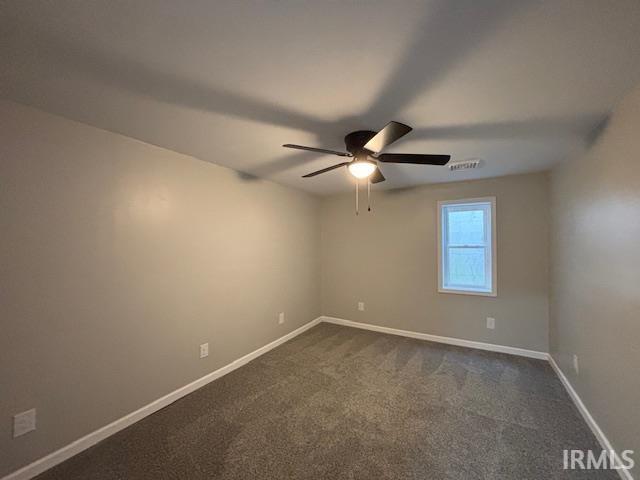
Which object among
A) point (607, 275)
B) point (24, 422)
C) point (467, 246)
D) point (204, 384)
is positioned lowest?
point (204, 384)

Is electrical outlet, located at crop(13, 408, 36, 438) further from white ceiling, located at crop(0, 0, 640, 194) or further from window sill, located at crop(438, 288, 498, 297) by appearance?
window sill, located at crop(438, 288, 498, 297)

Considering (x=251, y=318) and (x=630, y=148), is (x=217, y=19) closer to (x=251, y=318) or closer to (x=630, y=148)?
(x=630, y=148)

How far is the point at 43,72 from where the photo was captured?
4.20 ft

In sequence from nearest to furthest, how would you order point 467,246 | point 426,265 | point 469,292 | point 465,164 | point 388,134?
point 388,134 → point 465,164 → point 469,292 → point 467,246 → point 426,265

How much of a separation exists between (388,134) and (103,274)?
7.37ft

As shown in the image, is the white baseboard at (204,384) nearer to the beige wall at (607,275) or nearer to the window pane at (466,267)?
the beige wall at (607,275)

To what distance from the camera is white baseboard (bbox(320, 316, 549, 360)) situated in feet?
10.2

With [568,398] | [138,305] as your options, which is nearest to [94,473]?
[138,305]

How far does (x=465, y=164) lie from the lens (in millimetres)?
2707

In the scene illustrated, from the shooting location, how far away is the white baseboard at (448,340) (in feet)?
10.2

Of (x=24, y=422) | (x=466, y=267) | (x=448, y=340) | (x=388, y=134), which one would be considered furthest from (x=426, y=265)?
(x=24, y=422)

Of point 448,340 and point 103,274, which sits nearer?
point 103,274

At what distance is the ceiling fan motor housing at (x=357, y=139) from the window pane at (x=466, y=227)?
2.32m

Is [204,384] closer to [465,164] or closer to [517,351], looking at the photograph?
[465,164]
